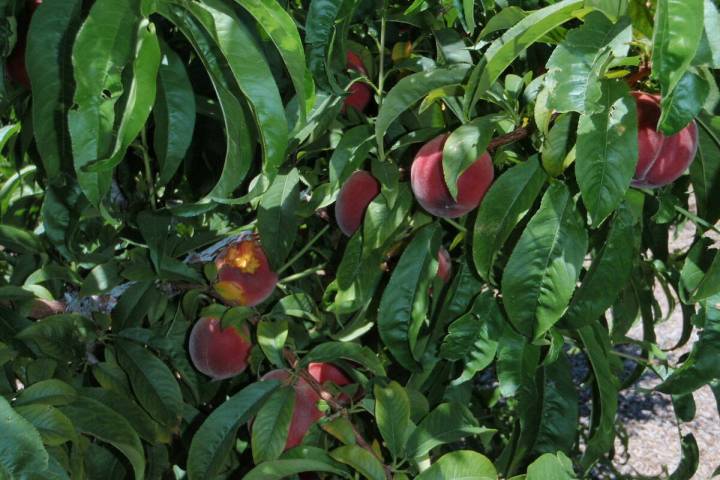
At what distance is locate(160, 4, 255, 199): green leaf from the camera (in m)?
0.57

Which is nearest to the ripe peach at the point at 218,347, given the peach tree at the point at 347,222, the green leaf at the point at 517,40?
the peach tree at the point at 347,222

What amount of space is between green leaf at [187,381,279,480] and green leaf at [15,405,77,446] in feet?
0.67

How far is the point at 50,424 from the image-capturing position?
0.77 metres

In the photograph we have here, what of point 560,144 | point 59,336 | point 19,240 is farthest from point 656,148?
point 19,240

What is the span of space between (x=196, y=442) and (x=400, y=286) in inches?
12.3

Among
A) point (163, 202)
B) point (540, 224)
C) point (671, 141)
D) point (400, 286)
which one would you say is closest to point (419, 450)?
point (400, 286)

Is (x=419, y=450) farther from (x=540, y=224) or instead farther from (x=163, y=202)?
(x=163, y=202)

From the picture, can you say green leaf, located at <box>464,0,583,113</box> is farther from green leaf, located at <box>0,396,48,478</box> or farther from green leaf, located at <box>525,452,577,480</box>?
green leaf, located at <box>0,396,48,478</box>

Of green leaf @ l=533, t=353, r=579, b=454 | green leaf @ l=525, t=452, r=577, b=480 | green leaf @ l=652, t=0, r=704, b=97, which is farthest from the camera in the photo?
green leaf @ l=533, t=353, r=579, b=454

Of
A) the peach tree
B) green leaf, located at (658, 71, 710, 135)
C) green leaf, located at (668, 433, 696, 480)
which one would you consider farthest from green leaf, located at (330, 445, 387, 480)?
green leaf, located at (668, 433, 696, 480)

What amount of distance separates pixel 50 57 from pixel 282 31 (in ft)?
0.75

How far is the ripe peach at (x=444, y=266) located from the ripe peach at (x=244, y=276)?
257mm

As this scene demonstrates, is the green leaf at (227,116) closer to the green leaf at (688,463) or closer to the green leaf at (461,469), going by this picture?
the green leaf at (461,469)

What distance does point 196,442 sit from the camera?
A: 0.96 meters
